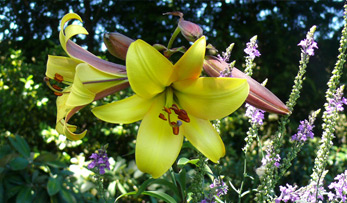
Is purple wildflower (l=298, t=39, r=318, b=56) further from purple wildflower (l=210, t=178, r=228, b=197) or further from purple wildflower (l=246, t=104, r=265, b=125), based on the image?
purple wildflower (l=210, t=178, r=228, b=197)

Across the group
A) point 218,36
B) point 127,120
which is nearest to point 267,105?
point 127,120

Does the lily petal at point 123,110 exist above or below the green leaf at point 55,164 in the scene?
above

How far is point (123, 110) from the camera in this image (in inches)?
23.5

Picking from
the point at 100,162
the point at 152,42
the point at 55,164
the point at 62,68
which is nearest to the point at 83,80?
the point at 62,68

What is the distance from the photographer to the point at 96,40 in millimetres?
4148

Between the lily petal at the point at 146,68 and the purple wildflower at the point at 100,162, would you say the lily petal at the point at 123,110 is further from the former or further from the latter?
the purple wildflower at the point at 100,162

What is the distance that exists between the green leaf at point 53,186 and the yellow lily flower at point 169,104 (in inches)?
56.1

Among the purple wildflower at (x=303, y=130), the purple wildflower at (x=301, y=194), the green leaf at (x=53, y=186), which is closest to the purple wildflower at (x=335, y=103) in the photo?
the purple wildflower at (x=303, y=130)

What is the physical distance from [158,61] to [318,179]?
20.9 inches

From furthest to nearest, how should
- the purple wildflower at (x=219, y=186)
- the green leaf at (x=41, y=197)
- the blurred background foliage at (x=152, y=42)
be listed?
the blurred background foliage at (x=152, y=42)
the green leaf at (x=41, y=197)
the purple wildflower at (x=219, y=186)

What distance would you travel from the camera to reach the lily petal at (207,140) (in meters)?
0.61

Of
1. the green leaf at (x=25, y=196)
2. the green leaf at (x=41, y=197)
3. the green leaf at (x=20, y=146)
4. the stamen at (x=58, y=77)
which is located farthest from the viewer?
the green leaf at (x=20, y=146)

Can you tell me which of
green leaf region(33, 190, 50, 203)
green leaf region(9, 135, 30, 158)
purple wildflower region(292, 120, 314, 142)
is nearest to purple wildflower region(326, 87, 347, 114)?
purple wildflower region(292, 120, 314, 142)

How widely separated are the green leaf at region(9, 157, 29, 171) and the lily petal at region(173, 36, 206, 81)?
1631 millimetres
